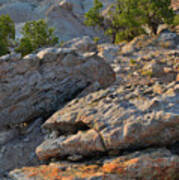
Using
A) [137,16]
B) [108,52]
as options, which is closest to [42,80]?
[108,52]

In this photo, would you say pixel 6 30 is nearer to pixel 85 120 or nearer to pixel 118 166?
pixel 85 120

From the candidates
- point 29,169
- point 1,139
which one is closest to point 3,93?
point 1,139

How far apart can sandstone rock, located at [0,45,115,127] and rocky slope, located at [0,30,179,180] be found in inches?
2.6

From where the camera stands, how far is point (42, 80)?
15117 mm

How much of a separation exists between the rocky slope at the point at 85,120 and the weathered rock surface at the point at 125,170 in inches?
1.5

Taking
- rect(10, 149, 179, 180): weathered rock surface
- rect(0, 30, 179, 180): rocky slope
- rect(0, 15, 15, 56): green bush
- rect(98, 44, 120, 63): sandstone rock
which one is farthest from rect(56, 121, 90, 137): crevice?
rect(0, 15, 15, 56): green bush

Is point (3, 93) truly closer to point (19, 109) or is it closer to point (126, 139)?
point (19, 109)

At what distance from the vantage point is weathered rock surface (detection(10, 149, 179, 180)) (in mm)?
7949

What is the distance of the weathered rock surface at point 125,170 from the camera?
7949 mm

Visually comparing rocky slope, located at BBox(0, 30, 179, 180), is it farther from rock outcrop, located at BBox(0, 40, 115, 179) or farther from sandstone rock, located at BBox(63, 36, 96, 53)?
sandstone rock, located at BBox(63, 36, 96, 53)

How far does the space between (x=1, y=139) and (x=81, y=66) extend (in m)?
7.79

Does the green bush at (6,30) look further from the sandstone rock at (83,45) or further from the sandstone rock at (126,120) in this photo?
the sandstone rock at (126,120)

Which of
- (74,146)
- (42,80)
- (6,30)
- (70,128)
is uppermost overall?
(6,30)

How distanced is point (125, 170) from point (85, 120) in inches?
124
